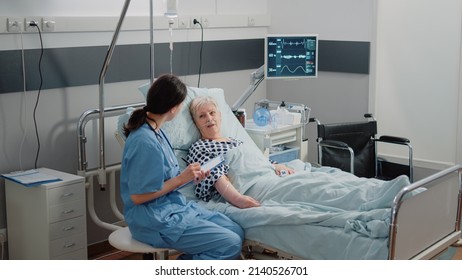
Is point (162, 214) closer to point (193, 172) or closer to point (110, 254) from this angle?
point (193, 172)

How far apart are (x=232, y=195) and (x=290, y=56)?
1431 mm

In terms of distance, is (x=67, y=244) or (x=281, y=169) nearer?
(x=67, y=244)

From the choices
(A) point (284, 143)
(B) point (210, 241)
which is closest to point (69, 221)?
(B) point (210, 241)

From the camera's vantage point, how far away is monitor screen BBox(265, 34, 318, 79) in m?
4.48

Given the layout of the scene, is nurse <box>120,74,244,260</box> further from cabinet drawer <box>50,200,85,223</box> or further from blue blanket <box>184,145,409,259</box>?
cabinet drawer <box>50,200,85,223</box>

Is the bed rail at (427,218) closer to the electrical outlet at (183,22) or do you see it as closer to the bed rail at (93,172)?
the bed rail at (93,172)

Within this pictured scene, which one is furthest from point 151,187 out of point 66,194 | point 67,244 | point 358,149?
point 358,149

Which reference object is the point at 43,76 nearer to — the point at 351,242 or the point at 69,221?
the point at 69,221

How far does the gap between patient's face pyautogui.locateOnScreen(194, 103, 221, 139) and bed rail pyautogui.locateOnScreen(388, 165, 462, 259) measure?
1.15 metres

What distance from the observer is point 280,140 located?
4.41 meters

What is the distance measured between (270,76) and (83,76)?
3.97ft

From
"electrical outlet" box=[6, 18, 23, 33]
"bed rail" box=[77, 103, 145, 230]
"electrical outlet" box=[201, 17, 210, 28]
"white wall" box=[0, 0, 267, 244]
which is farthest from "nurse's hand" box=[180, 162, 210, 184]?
"electrical outlet" box=[201, 17, 210, 28]

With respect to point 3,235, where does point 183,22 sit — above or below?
above

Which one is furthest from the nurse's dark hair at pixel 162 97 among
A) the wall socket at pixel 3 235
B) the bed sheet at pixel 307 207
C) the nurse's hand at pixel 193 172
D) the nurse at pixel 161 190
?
the wall socket at pixel 3 235
